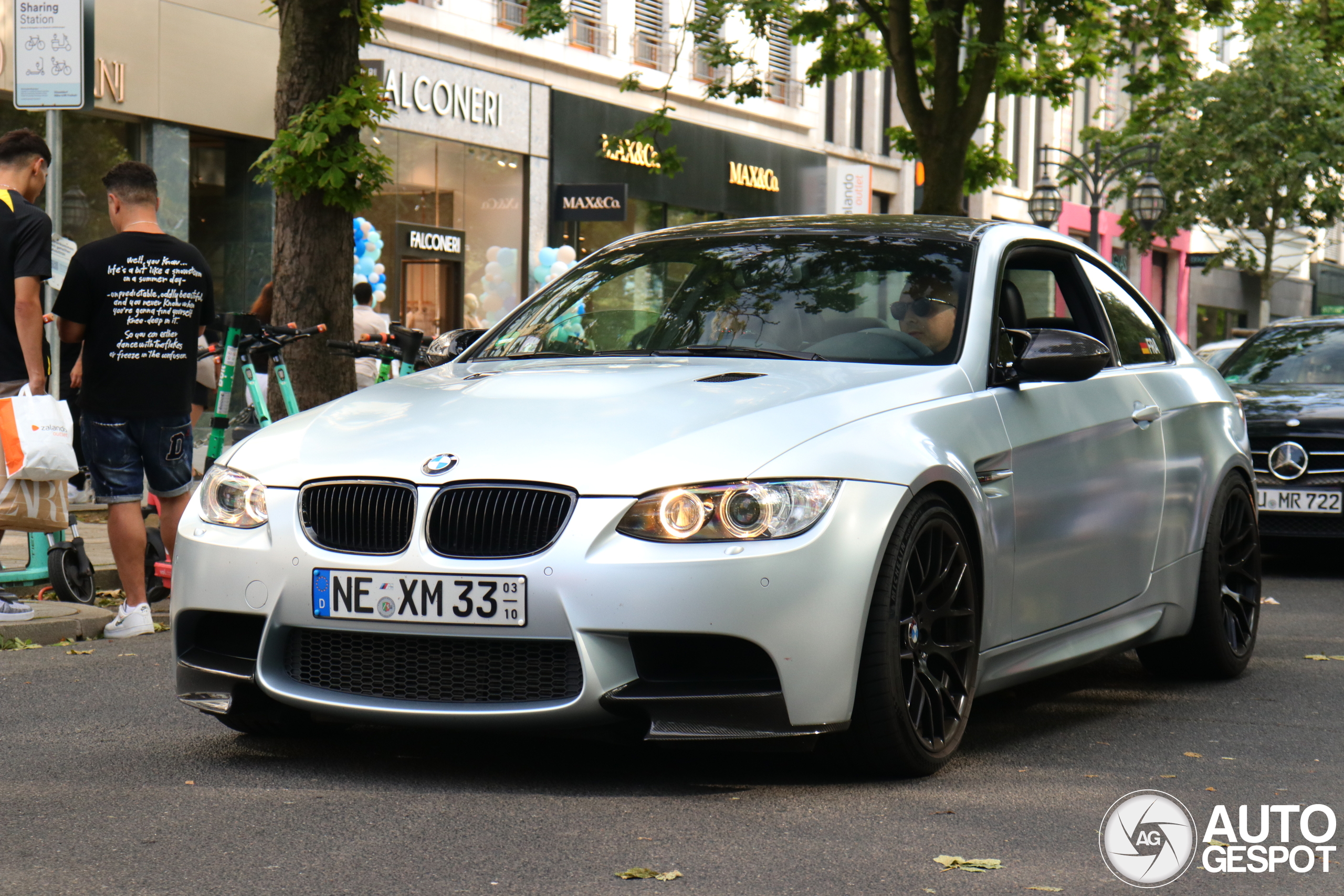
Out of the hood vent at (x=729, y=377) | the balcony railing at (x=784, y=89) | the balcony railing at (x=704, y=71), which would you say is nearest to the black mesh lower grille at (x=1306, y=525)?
the hood vent at (x=729, y=377)

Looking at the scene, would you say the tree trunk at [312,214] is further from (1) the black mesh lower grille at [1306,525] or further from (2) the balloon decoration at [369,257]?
(2) the balloon decoration at [369,257]

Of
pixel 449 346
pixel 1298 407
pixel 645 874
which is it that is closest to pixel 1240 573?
pixel 449 346

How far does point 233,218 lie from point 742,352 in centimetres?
1501

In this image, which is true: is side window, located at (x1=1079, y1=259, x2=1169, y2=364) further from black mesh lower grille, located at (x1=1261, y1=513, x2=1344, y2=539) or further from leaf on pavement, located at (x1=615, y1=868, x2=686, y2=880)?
black mesh lower grille, located at (x1=1261, y1=513, x2=1344, y2=539)

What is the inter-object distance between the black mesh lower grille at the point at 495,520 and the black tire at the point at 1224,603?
3048mm

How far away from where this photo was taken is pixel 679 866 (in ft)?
12.7

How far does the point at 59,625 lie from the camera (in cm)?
758

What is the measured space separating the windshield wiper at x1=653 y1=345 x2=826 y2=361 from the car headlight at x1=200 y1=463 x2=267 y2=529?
1.33 m

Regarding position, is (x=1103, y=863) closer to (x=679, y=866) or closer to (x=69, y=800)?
(x=679, y=866)

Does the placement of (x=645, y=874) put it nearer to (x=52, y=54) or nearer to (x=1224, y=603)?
(x=1224, y=603)

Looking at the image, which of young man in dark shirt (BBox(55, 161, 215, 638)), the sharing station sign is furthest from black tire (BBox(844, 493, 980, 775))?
the sharing station sign

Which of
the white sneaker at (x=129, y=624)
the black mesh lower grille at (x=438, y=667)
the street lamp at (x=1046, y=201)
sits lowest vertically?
the white sneaker at (x=129, y=624)

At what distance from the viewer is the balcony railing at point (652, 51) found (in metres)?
27.9

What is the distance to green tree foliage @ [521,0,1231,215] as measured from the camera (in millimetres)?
19047
